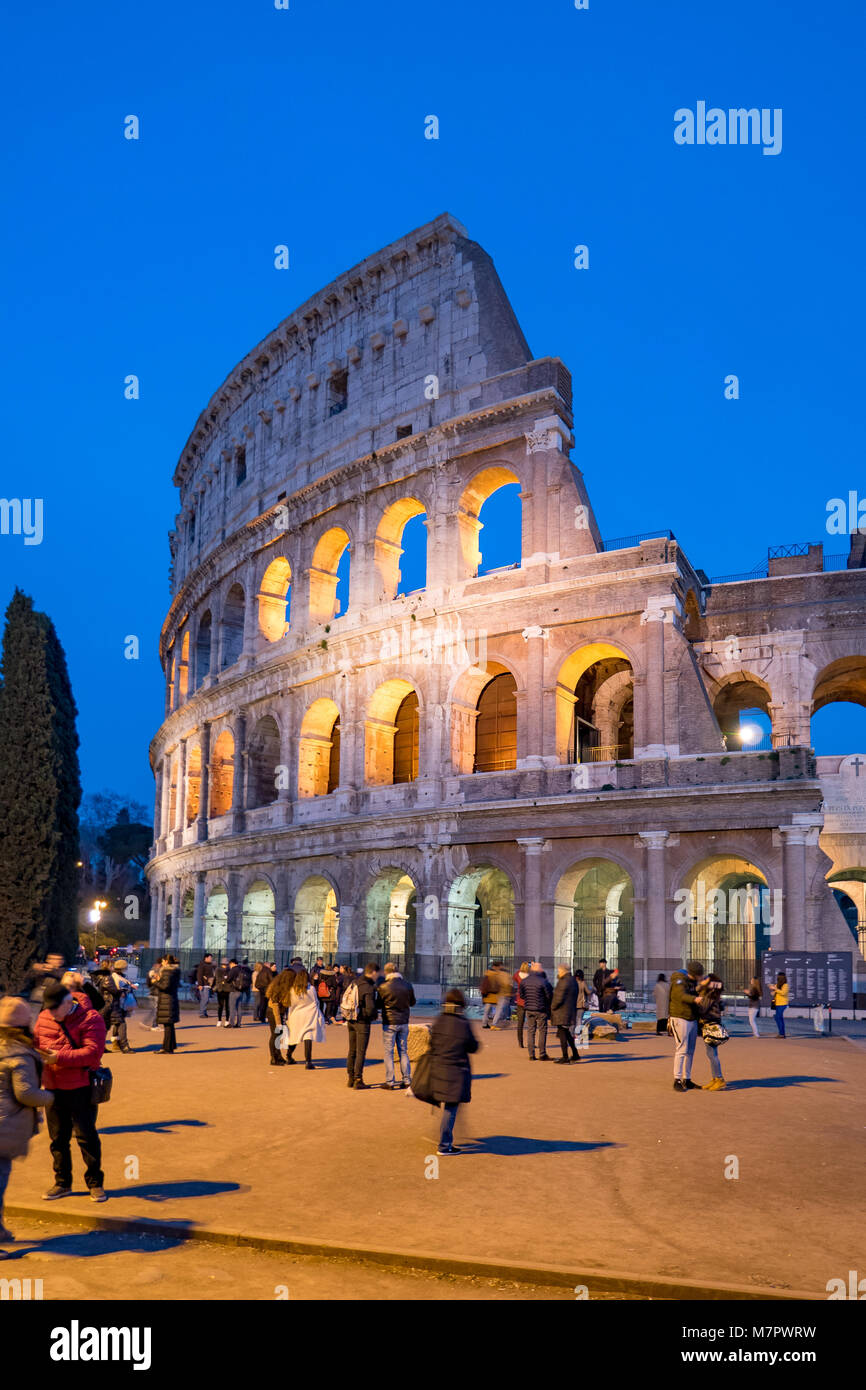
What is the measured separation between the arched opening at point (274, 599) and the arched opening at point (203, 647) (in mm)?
→ 5655

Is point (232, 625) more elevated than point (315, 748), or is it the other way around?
point (232, 625)

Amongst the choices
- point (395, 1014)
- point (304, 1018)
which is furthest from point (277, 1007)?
point (395, 1014)

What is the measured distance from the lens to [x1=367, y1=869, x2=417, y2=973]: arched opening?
95.7 ft

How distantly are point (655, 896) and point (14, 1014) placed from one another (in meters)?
19.5

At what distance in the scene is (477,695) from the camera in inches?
1136

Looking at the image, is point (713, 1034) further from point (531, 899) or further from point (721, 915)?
point (721, 915)

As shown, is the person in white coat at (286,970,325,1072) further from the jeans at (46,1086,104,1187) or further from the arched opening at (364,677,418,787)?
the arched opening at (364,677,418,787)

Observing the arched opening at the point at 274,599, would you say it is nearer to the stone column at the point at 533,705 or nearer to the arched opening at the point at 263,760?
the arched opening at the point at 263,760

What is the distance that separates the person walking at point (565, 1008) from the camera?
1416 centimetres

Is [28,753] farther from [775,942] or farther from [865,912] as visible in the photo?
[865,912]

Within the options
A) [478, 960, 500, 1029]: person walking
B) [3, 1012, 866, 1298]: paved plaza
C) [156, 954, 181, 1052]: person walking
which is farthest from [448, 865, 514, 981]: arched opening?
[3, 1012, 866, 1298]: paved plaza

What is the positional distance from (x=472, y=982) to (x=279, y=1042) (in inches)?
475

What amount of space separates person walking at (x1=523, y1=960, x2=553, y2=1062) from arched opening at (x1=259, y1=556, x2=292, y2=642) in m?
22.3
